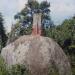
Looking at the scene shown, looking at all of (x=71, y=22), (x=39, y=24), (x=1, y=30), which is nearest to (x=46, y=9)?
(x=71, y=22)

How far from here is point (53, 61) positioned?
16.0 metres

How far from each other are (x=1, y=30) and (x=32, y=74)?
27775 millimetres

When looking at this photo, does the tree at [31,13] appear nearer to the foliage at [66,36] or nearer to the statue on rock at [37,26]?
the foliage at [66,36]

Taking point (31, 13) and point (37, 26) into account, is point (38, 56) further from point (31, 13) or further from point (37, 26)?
point (31, 13)

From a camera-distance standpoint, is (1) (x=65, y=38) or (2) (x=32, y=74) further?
(1) (x=65, y=38)

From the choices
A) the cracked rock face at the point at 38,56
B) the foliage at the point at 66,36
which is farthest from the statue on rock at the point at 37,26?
the foliage at the point at 66,36

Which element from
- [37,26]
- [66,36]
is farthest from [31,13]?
[37,26]

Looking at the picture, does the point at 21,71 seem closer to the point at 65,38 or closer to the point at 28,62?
the point at 28,62

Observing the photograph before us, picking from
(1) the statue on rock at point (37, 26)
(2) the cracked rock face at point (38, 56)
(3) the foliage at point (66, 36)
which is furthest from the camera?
(3) the foliage at point (66, 36)

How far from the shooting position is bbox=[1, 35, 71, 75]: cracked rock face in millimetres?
15883

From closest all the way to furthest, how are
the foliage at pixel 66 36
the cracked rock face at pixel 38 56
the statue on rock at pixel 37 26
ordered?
the cracked rock face at pixel 38 56
the statue on rock at pixel 37 26
the foliage at pixel 66 36

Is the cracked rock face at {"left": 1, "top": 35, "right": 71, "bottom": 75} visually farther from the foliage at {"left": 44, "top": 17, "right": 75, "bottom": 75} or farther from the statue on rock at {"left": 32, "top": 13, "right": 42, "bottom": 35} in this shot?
the foliage at {"left": 44, "top": 17, "right": 75, "bottom": 75}

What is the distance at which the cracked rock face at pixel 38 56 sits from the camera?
15.9 meters

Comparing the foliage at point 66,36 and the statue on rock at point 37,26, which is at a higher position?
the statue on rock at point 37,26
